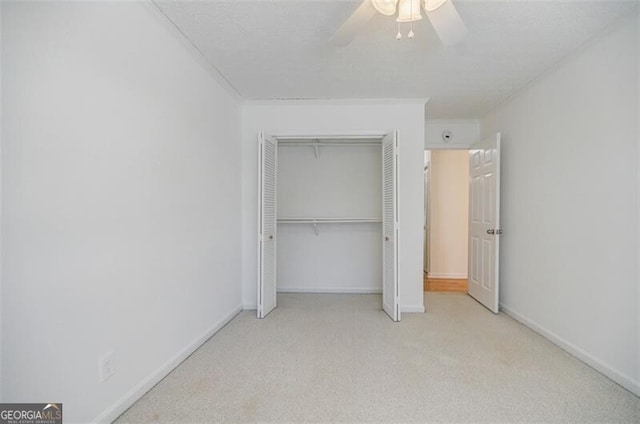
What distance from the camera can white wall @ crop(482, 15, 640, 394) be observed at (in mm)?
2139

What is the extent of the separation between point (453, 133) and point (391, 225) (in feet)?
6.28

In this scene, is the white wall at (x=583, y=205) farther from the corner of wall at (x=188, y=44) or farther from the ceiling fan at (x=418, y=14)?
the corner of wall at (x=188, y=44)

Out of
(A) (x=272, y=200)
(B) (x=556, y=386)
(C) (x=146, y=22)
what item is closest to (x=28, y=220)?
(C) (x=146, y=22)

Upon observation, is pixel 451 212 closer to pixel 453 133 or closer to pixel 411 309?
pixel 453 133

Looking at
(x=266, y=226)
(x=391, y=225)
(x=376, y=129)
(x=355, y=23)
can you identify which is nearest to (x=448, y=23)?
(x=355, y=23)

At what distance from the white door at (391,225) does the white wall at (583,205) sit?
130 cm

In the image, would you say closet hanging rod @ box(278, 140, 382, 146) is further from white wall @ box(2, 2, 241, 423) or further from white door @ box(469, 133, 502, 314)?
white wall @ box(2, 2, 241, 423)

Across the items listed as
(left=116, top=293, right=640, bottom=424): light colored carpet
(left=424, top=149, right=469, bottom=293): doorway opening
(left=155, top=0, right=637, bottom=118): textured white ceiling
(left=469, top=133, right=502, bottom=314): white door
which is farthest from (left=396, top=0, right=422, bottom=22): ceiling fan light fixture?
(left=424, top=149, right=469, bottom=293): doorway opening

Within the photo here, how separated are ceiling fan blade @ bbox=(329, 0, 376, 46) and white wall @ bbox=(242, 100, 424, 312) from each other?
1736 millimetres

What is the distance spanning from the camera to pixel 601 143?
235 cm

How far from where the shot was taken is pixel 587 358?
243 cm

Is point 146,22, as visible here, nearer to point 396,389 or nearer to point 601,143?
point 396,389

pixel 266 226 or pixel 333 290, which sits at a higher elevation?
pixel 266 226

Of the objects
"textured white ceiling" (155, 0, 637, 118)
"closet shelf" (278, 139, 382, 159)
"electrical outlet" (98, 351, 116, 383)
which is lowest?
"electrical outlet" (98, 351, 116, 383)
